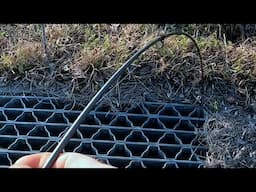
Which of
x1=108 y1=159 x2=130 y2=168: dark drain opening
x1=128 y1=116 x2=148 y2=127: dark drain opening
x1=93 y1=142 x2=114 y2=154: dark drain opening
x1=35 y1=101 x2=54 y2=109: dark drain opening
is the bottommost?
x1=108 y1=159 x2=130 y2=168: dark drain opening

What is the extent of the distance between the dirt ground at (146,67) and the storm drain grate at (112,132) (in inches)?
2.1

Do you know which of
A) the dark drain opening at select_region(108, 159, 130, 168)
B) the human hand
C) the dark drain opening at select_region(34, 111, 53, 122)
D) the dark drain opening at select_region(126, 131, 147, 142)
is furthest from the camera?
the dark drain opening at select_region(34, 111, 53, 122)

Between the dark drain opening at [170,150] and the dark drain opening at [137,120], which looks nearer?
the dark drain opening at [170,150]

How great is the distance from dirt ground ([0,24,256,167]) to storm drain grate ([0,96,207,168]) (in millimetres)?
53

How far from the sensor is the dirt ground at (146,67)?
2.19m

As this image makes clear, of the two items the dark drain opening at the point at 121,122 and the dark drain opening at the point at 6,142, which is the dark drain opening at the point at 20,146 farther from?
the dark drain opening at the point at 121,122

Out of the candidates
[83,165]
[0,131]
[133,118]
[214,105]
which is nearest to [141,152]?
[133,118]

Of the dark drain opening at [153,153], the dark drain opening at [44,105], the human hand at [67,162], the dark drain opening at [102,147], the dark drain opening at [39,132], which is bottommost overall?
the dark drain opening at [153,153]

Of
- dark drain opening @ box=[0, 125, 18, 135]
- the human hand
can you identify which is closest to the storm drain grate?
dark drain opening @ box=[0, 125, 18, 135]

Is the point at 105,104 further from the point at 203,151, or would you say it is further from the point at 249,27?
the point at 249,27

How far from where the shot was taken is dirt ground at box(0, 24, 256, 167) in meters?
2.19

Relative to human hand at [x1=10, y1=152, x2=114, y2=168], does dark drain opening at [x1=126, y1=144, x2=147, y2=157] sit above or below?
below

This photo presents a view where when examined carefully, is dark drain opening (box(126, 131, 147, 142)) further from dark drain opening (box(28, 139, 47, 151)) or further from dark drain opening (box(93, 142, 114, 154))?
dark drain opening (box(28, 139, 47, 151))

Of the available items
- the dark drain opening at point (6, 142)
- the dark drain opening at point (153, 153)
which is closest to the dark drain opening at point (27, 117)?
the dark drain opening at point (6, 142)
